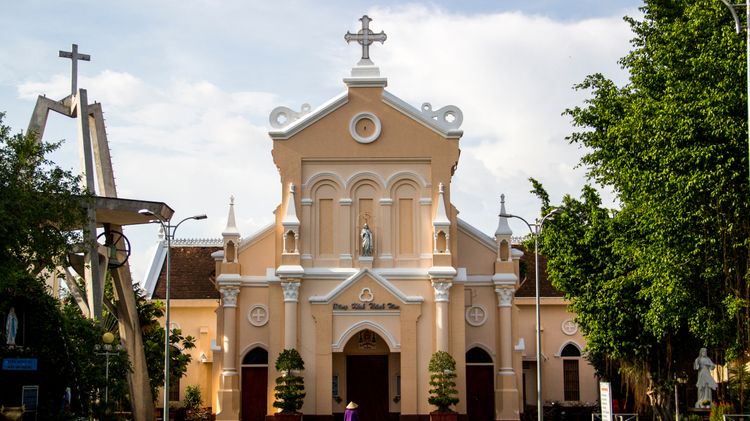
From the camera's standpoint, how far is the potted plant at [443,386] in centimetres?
3984

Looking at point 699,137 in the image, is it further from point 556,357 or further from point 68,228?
point 556,357

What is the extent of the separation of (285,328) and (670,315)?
1610cm

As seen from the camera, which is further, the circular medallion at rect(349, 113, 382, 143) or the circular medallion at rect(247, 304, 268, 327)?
the circular medallion at rect(349, 113, 382, 143)

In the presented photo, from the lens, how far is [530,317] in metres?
52.0

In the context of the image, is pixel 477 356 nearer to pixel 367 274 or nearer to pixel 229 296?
pixel 367 274

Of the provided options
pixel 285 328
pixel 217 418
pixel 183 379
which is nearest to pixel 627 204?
pixel 285 328

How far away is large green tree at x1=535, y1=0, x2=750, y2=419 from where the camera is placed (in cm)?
2852

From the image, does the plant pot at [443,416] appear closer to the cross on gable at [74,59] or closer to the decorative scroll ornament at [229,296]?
the decorative scroll ornament at [229,296]

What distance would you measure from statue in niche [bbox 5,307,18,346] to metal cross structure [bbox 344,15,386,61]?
20895mm

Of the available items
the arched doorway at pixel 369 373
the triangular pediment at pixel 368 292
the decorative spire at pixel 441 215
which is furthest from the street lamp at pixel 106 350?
the decorative spire at pixel 441 215

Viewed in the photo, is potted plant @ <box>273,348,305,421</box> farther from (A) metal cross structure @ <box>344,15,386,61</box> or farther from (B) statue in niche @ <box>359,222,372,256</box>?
(A) metal cross structure @ <box>344,15,386,61</box>

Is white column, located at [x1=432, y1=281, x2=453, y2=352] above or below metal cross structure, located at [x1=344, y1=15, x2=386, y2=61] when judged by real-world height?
below

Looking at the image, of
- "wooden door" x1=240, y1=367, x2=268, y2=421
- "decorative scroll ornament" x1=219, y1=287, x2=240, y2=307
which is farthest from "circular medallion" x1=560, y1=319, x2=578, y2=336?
"decorative scroll ornament" x1=219, y1=287, x2=240, y2=307

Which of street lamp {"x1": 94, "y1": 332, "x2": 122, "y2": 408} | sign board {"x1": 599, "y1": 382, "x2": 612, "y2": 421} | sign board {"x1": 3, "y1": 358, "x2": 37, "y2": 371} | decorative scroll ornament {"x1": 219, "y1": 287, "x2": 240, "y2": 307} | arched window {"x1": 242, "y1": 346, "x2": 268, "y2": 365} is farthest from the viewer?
arched window {"x1": 242, "y1": 346, "x2": 268, "y2": 365}
